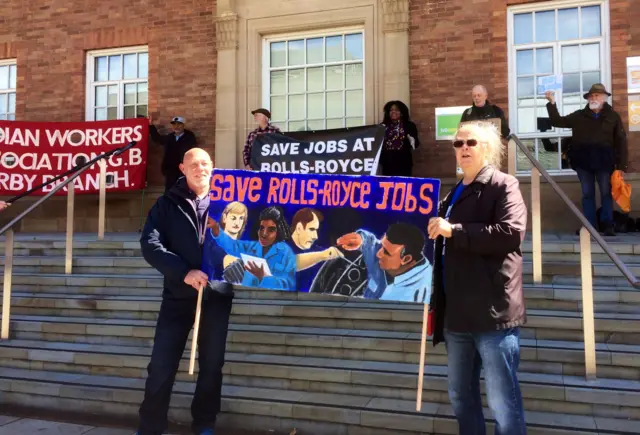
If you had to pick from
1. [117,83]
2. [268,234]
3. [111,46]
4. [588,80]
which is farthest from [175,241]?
[111,46]

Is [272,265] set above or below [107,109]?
below

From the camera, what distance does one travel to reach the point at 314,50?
9.45 metres

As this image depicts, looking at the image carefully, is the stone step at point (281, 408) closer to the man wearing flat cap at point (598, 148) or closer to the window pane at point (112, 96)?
the man wearing flat cap at point (598, 148)

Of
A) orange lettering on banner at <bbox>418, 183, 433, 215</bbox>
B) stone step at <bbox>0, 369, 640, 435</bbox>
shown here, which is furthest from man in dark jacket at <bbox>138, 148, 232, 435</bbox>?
orange lettering on banner at <bbox>418, 183, 433, 215</bbox>

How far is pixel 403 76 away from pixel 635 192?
3.58 metres

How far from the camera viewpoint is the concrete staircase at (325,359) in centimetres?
389

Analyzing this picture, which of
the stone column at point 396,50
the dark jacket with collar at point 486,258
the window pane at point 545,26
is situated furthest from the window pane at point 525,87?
the dark jacket with collar at point 486,258

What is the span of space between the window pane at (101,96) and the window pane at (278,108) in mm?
3297

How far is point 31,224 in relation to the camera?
34.4 feet

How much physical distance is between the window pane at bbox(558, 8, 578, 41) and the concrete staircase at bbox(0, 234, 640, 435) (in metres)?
3.41

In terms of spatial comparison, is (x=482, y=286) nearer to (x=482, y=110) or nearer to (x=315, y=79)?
(x=482, y=110)

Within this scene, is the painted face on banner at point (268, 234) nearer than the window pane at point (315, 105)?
Yes

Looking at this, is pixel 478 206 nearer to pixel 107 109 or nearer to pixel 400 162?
pixel 400 162

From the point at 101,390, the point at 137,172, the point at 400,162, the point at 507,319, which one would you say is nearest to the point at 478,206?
the point at 507,319
